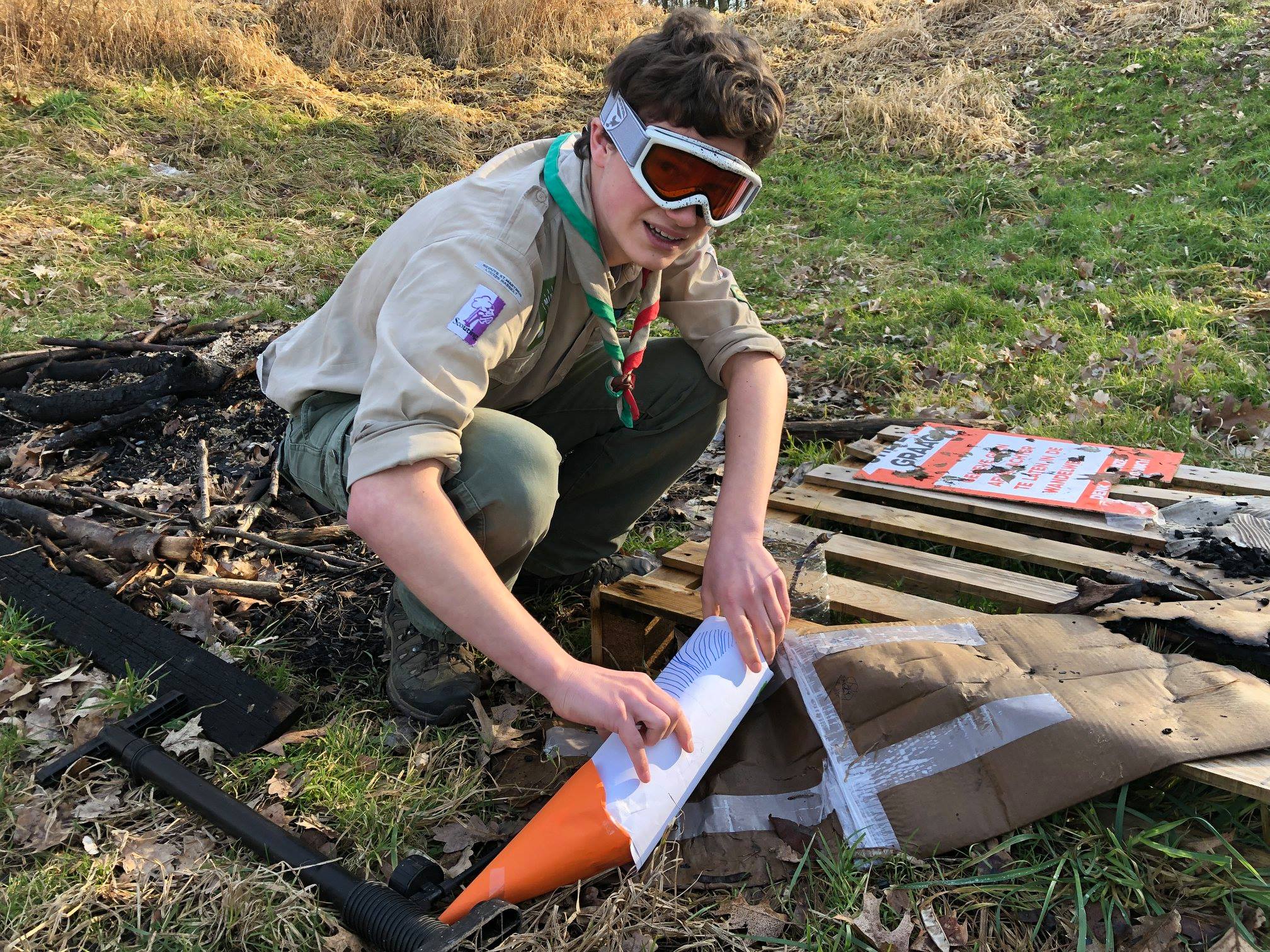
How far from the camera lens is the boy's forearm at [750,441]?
225cm

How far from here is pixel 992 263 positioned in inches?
259

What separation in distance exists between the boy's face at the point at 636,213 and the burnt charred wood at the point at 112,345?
3231mm

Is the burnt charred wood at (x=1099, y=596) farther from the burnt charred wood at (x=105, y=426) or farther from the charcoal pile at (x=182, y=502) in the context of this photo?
the burnt charred wood at (x=105, y=426)

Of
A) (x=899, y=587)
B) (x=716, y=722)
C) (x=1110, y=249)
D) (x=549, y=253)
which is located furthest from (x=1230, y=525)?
(x=1110, y=249)

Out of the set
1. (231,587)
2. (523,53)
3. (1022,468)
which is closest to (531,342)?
(231,587)

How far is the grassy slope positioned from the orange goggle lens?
4.97ft

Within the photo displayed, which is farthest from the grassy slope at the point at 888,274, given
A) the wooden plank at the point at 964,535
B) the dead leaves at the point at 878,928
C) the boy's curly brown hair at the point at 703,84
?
the boy's curly brown hair at the point at 703,84

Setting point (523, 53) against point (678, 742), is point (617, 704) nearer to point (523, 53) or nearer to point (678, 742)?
point (678, 742)

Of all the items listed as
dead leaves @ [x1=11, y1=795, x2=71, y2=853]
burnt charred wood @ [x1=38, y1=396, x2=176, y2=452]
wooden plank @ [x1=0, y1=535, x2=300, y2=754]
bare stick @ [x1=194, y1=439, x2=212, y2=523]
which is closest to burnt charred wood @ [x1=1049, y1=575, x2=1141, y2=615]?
wooden plank @ [x1=0, y1=535, x2=300, y2=754]

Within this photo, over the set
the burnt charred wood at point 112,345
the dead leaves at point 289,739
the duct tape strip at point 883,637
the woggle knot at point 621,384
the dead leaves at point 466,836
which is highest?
the woggle knot at point 621,384

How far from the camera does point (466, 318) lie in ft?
6.13

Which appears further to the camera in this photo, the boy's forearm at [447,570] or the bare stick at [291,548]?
the bare stick at [291,548]

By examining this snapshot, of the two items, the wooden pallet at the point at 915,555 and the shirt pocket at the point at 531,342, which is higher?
the shirt pocket at the point at 531,342

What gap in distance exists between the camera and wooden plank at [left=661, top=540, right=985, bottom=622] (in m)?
2.48
